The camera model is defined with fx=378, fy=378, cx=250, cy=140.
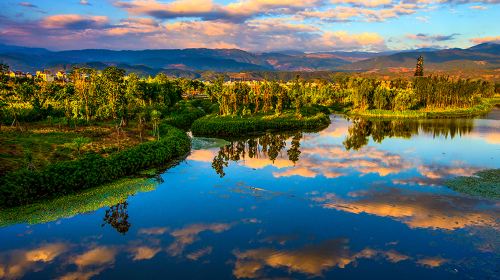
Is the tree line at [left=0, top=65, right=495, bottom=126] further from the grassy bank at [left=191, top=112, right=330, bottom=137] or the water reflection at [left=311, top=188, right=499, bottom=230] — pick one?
the water reflection at [left=311, top=188, right=499, bottom=230]

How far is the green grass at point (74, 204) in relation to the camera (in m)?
31.5

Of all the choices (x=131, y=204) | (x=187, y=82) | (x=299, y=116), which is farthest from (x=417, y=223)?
(x=187, y=82)

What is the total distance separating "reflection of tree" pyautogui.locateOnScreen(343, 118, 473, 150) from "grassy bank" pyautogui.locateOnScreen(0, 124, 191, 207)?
35203 millimetres

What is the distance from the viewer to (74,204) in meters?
34.8

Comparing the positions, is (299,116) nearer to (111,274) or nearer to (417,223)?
(417,223)

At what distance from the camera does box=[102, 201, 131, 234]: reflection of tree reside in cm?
3141

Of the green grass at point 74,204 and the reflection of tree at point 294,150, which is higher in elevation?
the reflection of tree at point 294,150

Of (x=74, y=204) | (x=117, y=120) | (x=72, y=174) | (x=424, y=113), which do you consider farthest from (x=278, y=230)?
(x=424, y=113)

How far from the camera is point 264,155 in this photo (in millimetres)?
59469

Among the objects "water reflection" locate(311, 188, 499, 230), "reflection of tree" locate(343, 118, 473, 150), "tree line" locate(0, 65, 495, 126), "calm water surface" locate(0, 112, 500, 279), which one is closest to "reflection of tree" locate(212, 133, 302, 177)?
"calm water surface" locate(0, 112, 500, 279)

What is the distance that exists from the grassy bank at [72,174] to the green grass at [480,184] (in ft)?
119

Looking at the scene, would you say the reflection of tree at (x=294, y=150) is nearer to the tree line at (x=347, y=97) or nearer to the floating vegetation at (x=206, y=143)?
the floating vegetation at (x=206, y=143)

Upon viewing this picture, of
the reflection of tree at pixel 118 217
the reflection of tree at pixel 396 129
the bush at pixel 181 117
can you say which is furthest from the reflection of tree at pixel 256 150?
the bush at pixel 181 117

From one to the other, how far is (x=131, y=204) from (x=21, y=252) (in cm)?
1109
